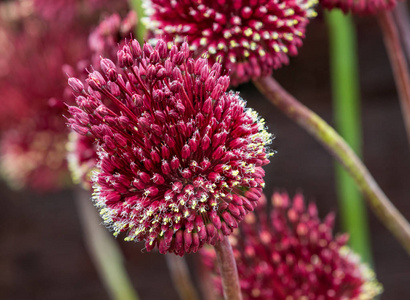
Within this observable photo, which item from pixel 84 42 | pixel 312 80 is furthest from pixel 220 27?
pixel 312 80

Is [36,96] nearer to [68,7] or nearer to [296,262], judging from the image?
[68,7]

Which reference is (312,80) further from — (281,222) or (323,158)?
(281,222)

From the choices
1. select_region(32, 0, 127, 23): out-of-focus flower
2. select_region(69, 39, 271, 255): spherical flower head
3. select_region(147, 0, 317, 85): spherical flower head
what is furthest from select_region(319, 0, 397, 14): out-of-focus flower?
select_region(32, 0, 127, 23): out-of-focus flower

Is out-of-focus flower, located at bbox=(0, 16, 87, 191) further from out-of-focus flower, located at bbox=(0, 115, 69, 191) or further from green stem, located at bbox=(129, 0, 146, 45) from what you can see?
green stem, located at bbox=(129, 0, 146, 45)

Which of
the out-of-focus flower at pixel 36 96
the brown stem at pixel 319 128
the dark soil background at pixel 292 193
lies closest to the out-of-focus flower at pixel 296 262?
the brown stem at pixel 319 128

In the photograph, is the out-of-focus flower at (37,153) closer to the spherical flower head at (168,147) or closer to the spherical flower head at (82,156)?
the spherical flower head at (82,156)

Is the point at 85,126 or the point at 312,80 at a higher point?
the point at 312,80
